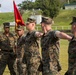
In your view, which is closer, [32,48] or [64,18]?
[32,48]

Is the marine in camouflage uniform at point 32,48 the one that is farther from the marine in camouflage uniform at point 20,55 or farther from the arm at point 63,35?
the arm at point 63,35

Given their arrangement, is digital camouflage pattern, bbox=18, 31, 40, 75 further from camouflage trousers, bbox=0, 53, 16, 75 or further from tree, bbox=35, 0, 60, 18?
tree, bbox=35, 0, 60, 18

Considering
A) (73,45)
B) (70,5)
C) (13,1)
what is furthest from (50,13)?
(73,45)

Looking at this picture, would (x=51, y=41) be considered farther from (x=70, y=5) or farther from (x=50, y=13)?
(x=70, y=5)

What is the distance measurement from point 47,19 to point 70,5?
109 m

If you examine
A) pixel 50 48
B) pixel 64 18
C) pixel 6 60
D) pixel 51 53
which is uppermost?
pixel 50 48

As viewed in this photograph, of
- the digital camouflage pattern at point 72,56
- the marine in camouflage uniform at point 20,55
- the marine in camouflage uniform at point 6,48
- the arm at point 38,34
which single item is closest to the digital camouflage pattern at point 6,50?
the marine in camouflage uniform at point 6,48

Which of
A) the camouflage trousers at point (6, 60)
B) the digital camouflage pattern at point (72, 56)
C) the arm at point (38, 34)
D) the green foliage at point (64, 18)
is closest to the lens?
the digital camouflage pattern at point (72, 56)

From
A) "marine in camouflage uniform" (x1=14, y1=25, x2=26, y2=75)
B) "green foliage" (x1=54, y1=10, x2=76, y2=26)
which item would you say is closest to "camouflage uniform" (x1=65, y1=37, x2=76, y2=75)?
"marine in camouflage uniform" (x1=14, y1=25, x2=26, y2=75)

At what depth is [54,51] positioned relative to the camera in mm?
6902

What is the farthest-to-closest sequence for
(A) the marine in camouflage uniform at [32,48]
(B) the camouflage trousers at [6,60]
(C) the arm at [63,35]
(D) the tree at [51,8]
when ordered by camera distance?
(D) the tree at [51,8], (B) the camouflage trousers at [6,60], (A) the marine in camouflage uniform at [32,48], (C) the arm at [63,35]

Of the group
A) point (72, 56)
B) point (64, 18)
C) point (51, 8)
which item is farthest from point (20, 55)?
point (64, 18)

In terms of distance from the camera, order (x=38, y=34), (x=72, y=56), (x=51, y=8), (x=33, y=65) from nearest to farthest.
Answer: (x=72, y=56), (x=38, y=34), (x=33, y=65), (x=51, y=8)

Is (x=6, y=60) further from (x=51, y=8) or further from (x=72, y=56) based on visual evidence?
(x=51, y=8)
